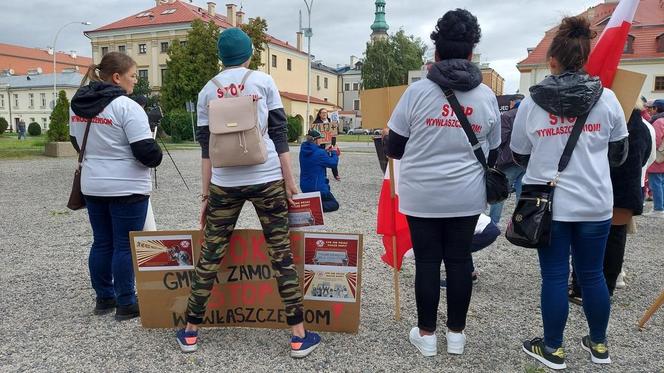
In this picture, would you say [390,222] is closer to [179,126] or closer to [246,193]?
[246,193]

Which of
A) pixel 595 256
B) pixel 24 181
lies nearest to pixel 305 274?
pixel 595 256

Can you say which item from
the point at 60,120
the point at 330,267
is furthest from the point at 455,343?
the point at 60,120

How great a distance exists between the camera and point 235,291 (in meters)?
3.11

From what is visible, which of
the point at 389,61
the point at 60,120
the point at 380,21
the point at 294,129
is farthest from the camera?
the point at 380,21

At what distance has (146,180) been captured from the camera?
10.5 ft

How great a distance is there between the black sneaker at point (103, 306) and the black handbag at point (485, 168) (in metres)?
2.68

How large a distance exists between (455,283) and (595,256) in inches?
29.4

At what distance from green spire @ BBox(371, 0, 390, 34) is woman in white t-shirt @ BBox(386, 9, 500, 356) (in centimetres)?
7791

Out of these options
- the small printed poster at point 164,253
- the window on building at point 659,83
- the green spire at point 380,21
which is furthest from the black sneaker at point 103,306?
the green spire at point 380,21

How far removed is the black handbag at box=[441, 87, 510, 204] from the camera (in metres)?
2.55

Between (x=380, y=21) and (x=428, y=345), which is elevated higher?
(x=380, y=21)

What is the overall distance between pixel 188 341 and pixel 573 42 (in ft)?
8.90

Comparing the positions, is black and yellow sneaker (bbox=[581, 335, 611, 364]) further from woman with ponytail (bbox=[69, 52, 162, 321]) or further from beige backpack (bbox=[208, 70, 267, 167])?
woman with ponytail (bbox=[69, 52, 162, 321])

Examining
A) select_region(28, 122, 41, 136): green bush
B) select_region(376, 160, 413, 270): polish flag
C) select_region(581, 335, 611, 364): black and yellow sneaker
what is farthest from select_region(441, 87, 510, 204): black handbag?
select_region(28, 122, 41, 136): green bush
